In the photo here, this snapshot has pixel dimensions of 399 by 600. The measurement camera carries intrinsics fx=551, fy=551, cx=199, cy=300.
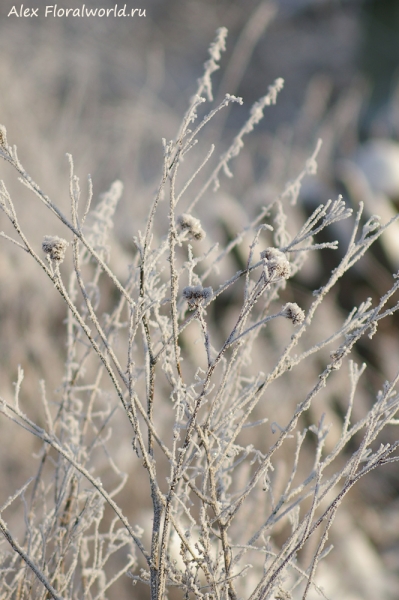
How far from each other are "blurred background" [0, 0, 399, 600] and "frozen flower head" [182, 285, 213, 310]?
20.7 inches

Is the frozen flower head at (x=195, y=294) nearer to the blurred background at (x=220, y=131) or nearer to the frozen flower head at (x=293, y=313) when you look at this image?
the frozen flower head at (x=293, y=313)

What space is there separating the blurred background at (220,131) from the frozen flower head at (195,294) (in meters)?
0.52

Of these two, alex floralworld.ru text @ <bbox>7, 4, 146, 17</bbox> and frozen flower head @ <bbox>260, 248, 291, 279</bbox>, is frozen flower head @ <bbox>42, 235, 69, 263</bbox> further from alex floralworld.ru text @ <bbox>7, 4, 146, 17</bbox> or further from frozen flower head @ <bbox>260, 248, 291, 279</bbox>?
alex floralworld.ru text @ <bbox>7, 4, 146, 17</bbox>

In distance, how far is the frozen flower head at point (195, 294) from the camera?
18.5 inches

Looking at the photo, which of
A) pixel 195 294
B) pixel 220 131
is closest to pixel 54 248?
pixel 195 294

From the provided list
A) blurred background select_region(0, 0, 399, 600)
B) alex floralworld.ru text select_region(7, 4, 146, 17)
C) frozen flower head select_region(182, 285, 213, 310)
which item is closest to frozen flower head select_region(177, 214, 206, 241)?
frozen flower head select_region(182, 285, 213, 310)

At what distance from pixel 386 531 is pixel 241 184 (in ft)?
6.56

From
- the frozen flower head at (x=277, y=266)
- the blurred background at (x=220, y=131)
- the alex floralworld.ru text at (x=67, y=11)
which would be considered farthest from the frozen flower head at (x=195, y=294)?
the alex floralworld.ru text at (x=67, y=11)

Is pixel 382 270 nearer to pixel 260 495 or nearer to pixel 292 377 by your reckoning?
pixel 292 377

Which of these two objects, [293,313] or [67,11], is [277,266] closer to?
[293,313]

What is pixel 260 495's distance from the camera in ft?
3.30

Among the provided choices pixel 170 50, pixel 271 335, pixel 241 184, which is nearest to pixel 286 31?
pixel 170 50

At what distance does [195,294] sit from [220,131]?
9.62 feet

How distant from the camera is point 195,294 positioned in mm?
474
